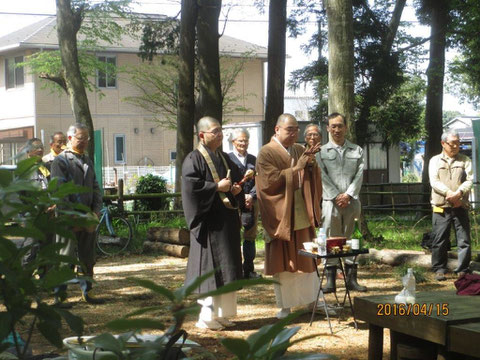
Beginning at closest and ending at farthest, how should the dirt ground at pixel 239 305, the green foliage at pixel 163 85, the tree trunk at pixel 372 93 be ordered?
the dirt ground at pixel 239 305
the tree trunk at pixel 372 93
the green foliage at pixel 163 85

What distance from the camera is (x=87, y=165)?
28.4 feet

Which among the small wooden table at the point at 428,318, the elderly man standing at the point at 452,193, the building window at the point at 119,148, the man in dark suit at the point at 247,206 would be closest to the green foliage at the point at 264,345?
the small wooden table at the point at 428,318

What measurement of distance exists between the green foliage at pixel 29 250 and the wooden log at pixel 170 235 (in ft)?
39.1

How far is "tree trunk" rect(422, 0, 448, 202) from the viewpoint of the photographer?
21828 millimetres

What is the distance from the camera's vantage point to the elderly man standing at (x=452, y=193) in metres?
9.98

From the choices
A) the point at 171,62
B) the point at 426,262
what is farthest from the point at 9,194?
the point at 171,62

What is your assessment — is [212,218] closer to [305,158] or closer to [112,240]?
[305,158]

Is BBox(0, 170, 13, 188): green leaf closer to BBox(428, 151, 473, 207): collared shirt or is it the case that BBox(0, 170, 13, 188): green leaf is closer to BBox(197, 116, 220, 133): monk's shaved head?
BBox(197, 116, 220, 133): monk's shaved head

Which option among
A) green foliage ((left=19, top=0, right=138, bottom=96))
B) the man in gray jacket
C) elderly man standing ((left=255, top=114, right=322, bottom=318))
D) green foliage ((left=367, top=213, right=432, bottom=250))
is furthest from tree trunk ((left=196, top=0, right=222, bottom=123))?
green foliage ((left=19, top=0, right=138, bottom=96))

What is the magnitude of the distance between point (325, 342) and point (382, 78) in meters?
17.8

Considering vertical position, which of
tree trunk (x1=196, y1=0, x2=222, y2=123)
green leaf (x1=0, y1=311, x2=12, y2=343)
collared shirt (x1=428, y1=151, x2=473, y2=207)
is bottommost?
collared shirt (x1=428, y1=151, x2=473, y2=207)

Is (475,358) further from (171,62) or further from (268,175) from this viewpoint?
(171,62)

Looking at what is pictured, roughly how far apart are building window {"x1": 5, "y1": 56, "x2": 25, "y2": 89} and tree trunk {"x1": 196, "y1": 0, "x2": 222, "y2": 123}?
2320 centimetres

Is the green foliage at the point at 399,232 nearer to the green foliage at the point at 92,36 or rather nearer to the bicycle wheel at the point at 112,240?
the bicycle wheel at the point at 112,240
